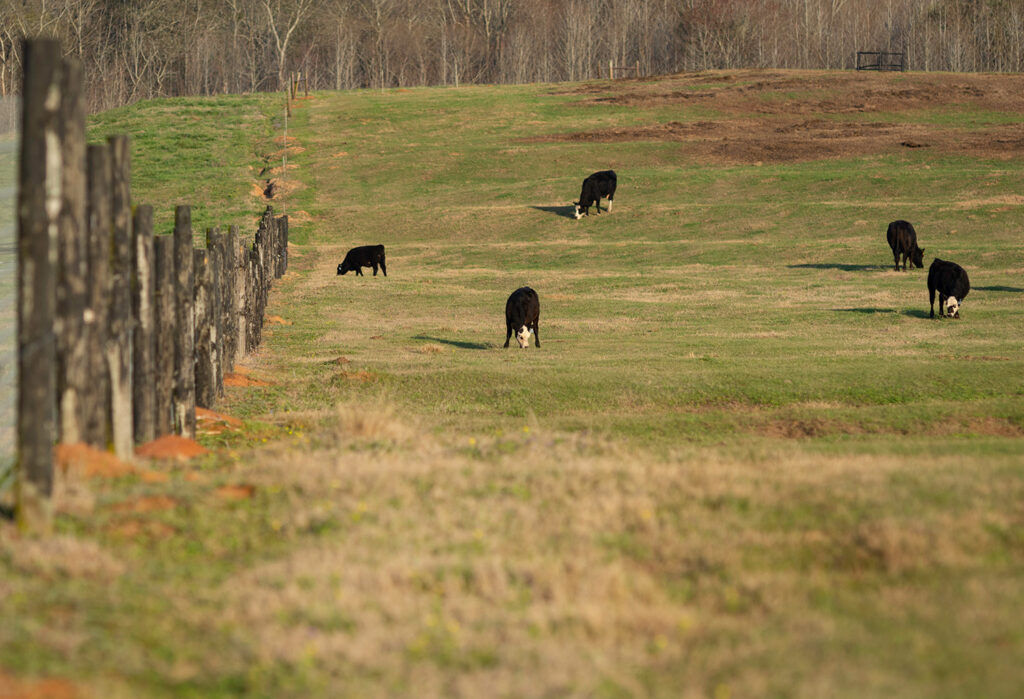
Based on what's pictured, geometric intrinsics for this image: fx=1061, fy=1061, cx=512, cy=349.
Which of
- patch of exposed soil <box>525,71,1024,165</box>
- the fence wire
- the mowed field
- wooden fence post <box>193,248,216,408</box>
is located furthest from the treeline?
wooden fence post <box>193,248,216,408</box>

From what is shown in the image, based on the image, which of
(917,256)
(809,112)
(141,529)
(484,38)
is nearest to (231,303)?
(141,529)

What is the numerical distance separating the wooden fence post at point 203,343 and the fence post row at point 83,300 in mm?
1407

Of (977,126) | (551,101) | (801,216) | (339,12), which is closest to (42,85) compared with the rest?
(801,216)

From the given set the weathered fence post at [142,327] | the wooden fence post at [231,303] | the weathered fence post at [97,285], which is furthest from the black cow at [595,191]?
the weathered fence post at [97,285]

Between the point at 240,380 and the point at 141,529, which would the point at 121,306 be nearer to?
the point at 141,529

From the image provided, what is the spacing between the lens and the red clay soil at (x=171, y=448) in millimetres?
9844

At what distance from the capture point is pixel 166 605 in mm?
5832

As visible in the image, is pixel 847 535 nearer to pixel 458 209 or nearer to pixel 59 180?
pixel 59 180

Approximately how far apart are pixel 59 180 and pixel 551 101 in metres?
68.9

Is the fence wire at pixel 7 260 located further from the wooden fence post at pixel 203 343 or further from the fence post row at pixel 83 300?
the wooden fence post at pixel 203 343

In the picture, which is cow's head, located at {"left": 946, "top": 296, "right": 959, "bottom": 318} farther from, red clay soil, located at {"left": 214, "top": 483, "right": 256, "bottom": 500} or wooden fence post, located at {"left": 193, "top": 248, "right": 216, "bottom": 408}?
red clay soil, located at {"left": 214, "top": 483, "right": 256, "bottom": 500}

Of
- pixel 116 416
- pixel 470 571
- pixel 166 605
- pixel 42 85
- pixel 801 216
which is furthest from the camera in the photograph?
pixel 801 216

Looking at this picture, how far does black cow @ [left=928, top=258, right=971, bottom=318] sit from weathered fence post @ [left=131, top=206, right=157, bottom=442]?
65.8ft

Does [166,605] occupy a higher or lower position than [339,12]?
lower
